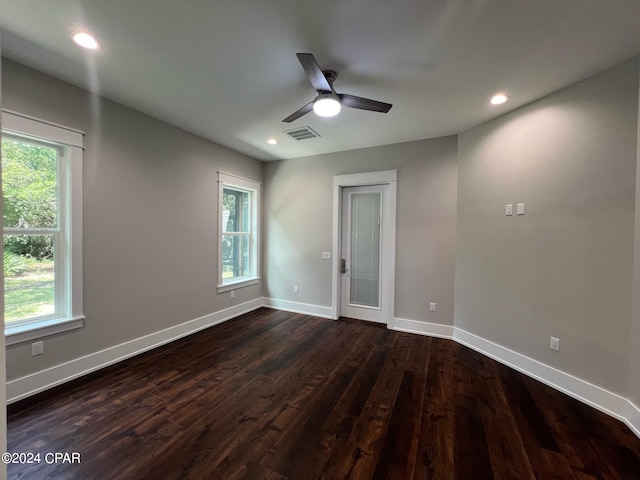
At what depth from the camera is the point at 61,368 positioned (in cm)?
254

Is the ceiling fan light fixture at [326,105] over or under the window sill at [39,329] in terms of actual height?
over

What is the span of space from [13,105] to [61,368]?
226 cm

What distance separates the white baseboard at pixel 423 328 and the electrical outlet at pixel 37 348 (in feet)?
12.5

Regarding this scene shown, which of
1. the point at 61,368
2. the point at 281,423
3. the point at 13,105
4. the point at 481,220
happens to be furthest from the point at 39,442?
the point at 481,220

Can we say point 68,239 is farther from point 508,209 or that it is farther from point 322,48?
point 508,209

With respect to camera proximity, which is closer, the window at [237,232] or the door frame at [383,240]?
the door frame at [383,240]

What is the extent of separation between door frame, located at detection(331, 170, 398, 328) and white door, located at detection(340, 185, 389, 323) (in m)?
0.06

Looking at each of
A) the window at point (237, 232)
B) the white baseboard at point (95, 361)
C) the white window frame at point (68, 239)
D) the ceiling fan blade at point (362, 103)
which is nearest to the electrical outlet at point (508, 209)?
the ceiling fan blade at point (362, 103)

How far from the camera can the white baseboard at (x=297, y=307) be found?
4564 mm

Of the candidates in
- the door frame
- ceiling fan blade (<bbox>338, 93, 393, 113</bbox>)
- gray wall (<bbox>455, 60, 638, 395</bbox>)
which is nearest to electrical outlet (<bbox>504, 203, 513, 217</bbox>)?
gray wall (<bbox>455, 60, 638, 395</bbox>)

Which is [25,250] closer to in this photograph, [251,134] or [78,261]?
[78,261]

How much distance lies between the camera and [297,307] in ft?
15.8

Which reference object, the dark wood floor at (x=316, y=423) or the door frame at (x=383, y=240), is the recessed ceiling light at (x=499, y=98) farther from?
the dark wood floor at (x=316, y=423)

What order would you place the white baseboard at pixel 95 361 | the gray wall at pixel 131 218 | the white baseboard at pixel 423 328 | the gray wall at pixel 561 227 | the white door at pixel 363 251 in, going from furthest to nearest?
the white door at pixel 363 251 → the white baseboard at pixel 423 328 → the gray wall at pixel 131 218 → the white baseboard at pixel 95 361 → the gray wall at pixel 561 227
